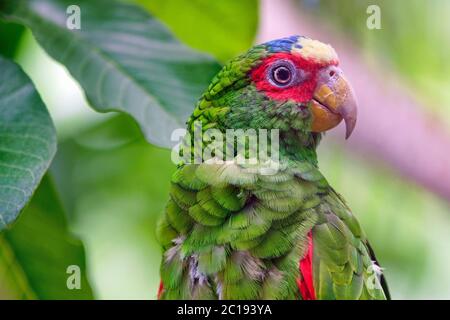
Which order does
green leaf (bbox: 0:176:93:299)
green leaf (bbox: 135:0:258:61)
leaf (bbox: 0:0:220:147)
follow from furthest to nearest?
green leaf (bbox: 135:0:258:61)
green leaf (bbox: 0:176:93:299)
leaf (bbox: 0:0:220:147)

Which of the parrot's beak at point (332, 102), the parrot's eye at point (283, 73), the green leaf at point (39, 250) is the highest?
the parrot's eye at point (283, 73)

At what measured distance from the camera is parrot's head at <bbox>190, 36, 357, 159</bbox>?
118cm

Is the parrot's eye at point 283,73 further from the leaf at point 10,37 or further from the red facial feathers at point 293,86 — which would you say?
the leaf at point 10,37

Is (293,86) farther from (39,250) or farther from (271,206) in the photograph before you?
(39,250)

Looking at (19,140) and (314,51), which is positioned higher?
(314,51)

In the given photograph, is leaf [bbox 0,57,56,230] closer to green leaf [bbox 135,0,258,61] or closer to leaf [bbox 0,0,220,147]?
leaf [bbox 0,0,220,147]

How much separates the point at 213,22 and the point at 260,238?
0.69 metres

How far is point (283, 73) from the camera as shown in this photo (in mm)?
1197

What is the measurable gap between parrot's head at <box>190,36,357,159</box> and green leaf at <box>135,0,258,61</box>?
0.32m

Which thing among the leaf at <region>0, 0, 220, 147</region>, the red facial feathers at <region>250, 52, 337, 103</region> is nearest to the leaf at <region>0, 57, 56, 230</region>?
the leaf at <region>0, 0, 220, 147</region>

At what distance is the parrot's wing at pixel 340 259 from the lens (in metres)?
1.12

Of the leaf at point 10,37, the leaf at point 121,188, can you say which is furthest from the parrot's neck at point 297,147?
the leaf at point 10,37

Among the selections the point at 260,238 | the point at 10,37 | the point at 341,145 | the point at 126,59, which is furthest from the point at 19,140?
the point at 341,145

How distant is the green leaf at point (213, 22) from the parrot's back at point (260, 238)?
1.57 ft
